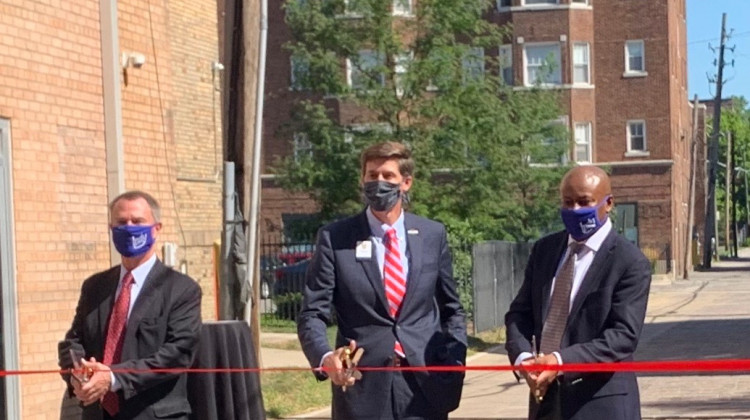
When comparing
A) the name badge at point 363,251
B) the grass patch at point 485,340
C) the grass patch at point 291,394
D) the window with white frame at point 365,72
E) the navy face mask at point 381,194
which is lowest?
the grass patch at point 485,340

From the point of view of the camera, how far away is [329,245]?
22.6ft

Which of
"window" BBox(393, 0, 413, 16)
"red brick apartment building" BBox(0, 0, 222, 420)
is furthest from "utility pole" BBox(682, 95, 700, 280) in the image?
"red brick apartment building" BBox(0, 0, 222, 420)

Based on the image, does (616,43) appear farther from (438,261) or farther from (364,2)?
(438,261)

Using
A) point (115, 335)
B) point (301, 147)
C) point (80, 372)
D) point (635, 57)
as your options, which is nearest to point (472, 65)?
point (301, 147)

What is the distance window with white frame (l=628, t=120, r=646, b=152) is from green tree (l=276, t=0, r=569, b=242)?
23885mm

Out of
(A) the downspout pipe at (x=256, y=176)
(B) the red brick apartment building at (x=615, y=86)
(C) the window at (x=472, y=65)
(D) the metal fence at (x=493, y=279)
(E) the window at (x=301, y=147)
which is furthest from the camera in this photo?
(B) the red brick apartment building at (x=615, y=86)

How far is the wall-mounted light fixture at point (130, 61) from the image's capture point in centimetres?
1466

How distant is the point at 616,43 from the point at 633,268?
53.5 m

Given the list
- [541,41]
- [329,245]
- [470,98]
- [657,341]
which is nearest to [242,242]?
[329,245]

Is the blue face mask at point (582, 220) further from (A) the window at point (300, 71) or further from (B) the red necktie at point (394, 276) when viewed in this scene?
(A) the window at point (300, 71)

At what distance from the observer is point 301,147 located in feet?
122

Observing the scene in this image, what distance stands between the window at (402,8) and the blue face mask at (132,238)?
27045mm

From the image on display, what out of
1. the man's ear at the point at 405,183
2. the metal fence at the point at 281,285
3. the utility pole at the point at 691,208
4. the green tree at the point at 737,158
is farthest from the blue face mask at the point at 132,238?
A: the green tree at the point at 737,158

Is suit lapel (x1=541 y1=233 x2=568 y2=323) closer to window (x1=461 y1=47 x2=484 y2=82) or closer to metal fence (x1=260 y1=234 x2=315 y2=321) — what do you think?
metal fence (x1=260 y1=234 x2=315 y2=321)
